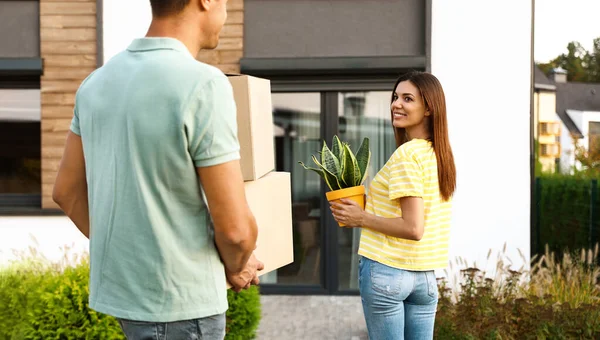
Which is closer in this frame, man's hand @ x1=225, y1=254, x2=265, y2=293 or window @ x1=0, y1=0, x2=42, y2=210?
man's hand @ x1=225, y1=254, x2=265, y2=293

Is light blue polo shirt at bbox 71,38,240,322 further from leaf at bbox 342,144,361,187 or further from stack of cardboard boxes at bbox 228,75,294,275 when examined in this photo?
leaf at bbox 342,144,361,187

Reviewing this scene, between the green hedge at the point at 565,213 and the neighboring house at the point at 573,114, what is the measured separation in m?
0.20

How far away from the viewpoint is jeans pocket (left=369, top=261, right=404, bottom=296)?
2.68 m

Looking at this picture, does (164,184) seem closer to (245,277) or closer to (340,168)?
(245,277)

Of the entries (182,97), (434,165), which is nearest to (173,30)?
(182,97)

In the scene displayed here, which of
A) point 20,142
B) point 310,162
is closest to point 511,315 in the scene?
point 310,162

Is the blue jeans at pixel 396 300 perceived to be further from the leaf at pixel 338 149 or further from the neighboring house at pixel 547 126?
the neighboring house at pixel 547 126

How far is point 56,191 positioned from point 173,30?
1.89 feet

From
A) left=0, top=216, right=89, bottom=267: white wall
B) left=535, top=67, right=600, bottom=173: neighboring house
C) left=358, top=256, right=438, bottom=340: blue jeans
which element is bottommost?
left=0, top=216, right=89, bottom=267: white wall

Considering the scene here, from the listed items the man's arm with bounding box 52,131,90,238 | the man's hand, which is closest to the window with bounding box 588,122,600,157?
the man's hand

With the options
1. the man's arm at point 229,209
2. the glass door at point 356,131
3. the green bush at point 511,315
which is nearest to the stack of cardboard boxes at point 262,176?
the man's arm at point 229,209

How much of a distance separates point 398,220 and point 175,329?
4.11 feet

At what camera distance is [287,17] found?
23.5ft

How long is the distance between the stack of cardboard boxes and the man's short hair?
0.47 m
